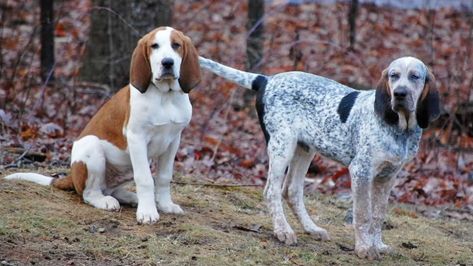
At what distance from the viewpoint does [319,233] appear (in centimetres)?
766

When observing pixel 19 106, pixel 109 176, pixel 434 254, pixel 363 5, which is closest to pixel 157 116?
pixel 109 176

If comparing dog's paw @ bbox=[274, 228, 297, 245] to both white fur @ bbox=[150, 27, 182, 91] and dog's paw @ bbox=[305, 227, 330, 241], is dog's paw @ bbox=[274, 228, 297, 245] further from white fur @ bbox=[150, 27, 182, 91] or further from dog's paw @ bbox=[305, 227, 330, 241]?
white fur @ bbox=[150, 27, 182, 91]

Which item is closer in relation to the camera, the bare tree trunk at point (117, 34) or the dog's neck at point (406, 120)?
the dog's neck at point (406, 120)

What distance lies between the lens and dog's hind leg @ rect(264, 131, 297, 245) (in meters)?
7.30

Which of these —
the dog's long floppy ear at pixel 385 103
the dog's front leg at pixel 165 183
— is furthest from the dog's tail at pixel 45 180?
the dog's long floppy ear at pixel 385 103

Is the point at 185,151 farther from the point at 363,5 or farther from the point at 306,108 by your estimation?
the point at 363,5

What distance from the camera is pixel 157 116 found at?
7.27 m

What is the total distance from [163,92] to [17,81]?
223 inches

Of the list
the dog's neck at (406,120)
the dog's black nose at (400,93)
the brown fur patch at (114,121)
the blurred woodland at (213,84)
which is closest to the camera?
the dog's black nose at (400,93)

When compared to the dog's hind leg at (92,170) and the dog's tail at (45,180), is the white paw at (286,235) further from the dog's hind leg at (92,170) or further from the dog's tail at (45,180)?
the dog's tail at (45,180)

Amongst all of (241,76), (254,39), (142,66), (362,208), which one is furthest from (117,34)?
(362,208)

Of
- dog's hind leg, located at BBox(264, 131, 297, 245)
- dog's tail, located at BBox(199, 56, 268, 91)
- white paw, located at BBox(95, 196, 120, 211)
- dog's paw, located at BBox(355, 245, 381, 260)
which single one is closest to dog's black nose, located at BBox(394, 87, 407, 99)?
dog's hind leg, located at BBox(264, 131, 297, 245)

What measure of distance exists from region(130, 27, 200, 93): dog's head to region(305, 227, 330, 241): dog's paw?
1.54m

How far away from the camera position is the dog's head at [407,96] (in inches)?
264
